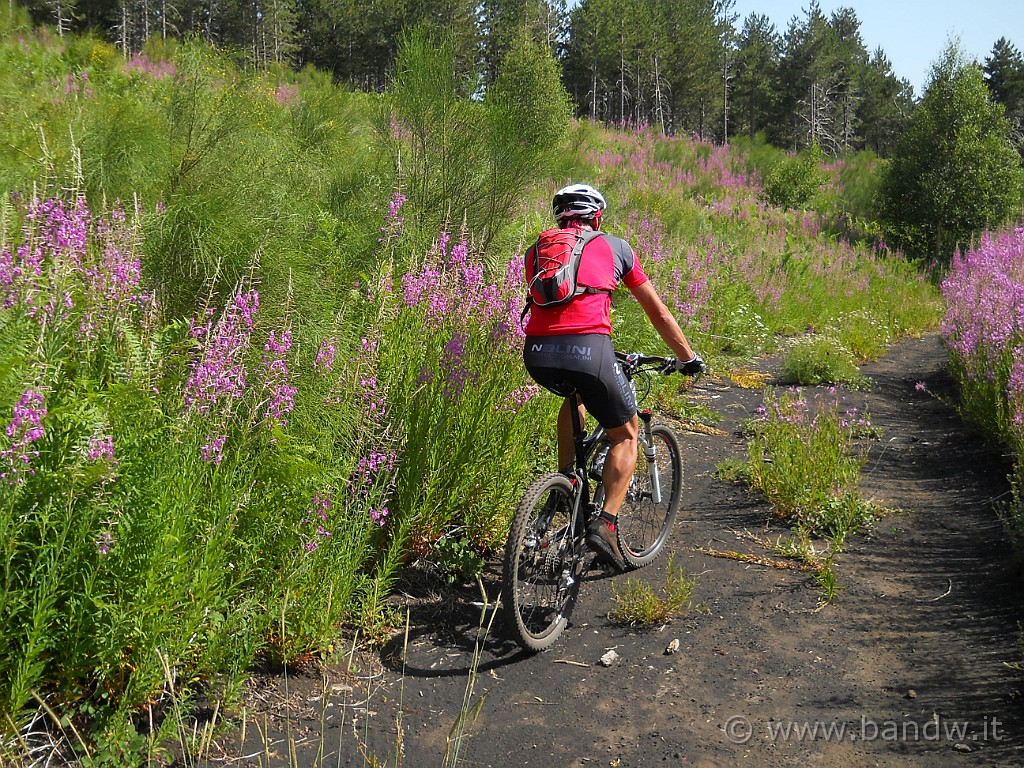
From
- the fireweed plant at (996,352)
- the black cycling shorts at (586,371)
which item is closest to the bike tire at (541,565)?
the black cycling shorts at (586,371)

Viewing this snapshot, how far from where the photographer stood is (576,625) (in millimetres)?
4168

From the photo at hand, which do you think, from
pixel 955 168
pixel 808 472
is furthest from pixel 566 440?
pixel 955 168

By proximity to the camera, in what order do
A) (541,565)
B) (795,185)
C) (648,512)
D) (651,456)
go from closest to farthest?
1. (541,565)
2. (651,456)
3. (648,512)
4. (795,185)

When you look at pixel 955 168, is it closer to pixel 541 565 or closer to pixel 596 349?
pixel 596 349

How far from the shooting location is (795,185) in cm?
2612

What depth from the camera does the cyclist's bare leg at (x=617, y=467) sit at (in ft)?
13.6

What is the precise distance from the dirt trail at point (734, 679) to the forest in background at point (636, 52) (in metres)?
33.9

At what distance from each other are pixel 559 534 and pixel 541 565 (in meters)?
0.20

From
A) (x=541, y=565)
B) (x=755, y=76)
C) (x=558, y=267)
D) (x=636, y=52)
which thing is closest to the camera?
(x=558, y=267)

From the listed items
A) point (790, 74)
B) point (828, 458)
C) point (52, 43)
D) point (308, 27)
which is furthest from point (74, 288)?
point (790, 74)

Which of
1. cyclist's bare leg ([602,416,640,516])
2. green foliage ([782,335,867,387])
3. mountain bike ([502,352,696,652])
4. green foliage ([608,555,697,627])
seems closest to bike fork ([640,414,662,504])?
mountain bike ([502,352,696,652])

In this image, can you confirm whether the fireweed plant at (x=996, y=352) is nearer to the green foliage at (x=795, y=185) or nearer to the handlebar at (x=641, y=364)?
the handlebar at (x=641, y=364)

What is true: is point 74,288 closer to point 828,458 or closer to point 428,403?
point 428,403

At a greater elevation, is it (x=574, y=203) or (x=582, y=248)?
(x=574, y=203)
